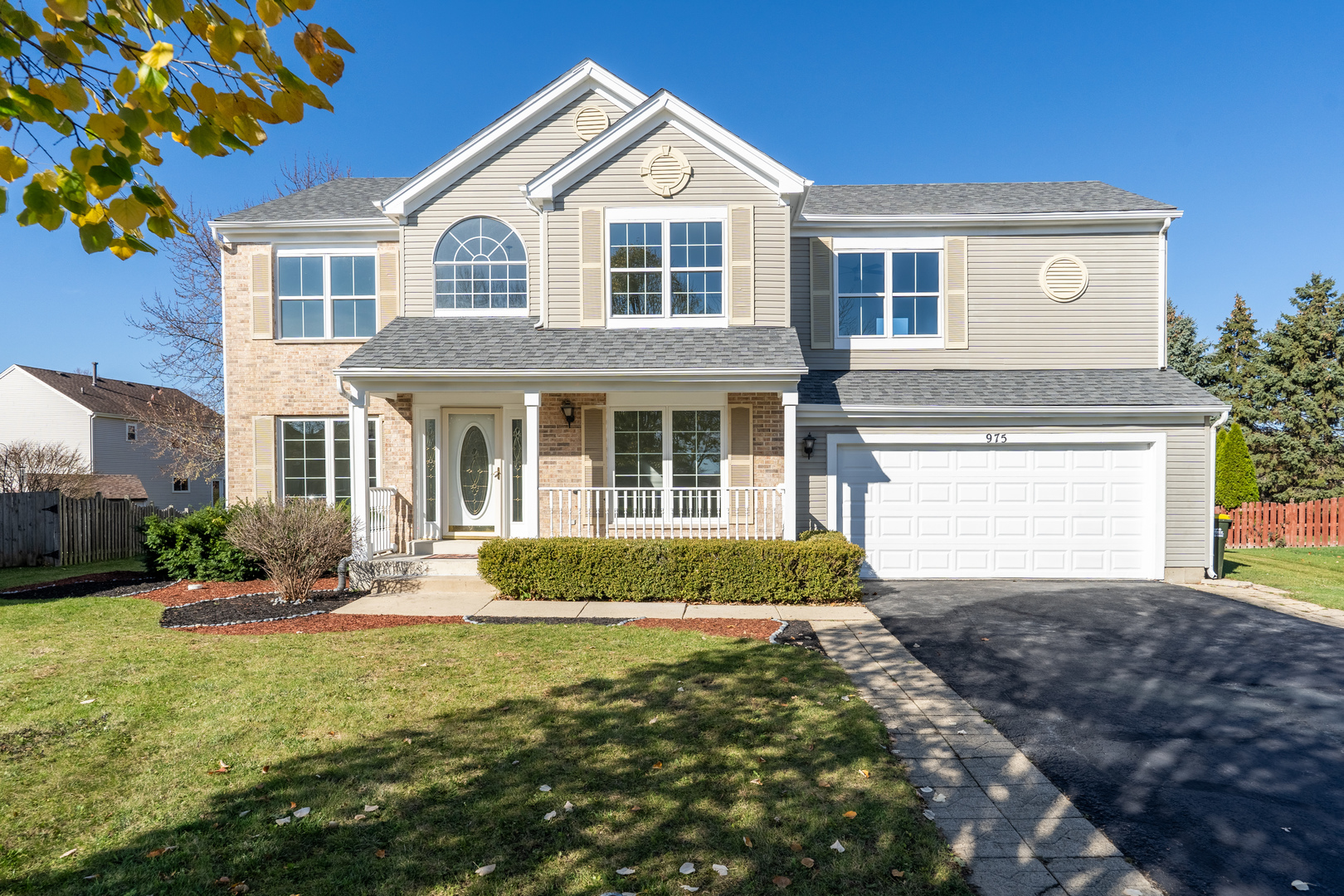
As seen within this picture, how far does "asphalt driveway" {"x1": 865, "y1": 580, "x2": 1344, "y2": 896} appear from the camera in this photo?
3.45 metres

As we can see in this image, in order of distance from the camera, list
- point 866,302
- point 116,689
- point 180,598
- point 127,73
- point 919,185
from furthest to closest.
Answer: point 919,185 < point 866,302 < point 180,598 < point 116,689 < point 127,73

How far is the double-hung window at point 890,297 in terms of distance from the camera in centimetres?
1191

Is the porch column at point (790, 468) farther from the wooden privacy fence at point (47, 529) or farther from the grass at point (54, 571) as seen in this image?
the wooden privacy fence at point (47, 529)

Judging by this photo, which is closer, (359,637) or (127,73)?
(127,73)

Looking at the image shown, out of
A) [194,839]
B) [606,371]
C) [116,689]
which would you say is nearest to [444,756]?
[194,839]

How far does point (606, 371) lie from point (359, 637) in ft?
15.5

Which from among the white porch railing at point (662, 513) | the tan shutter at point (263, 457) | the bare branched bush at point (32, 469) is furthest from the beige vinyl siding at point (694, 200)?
the bare branched bush at point (32, 469)

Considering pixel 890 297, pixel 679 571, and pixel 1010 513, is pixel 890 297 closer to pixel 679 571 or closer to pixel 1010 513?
pixel 1010 513

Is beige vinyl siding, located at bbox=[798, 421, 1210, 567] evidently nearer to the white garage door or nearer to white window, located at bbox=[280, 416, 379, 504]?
the white garage door

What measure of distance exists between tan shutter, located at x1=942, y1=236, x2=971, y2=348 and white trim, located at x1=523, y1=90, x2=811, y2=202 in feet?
10.2

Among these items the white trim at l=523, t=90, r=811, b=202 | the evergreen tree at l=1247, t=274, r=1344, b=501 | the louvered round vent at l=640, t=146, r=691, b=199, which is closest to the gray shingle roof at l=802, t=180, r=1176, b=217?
the white trim at l=523, t=90, r=811, b=202

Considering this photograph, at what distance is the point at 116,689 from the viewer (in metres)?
5.44

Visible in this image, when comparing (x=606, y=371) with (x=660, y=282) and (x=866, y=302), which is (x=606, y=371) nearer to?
(x=660, y=282)

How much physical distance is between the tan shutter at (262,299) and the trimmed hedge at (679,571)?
6522 millimetres
